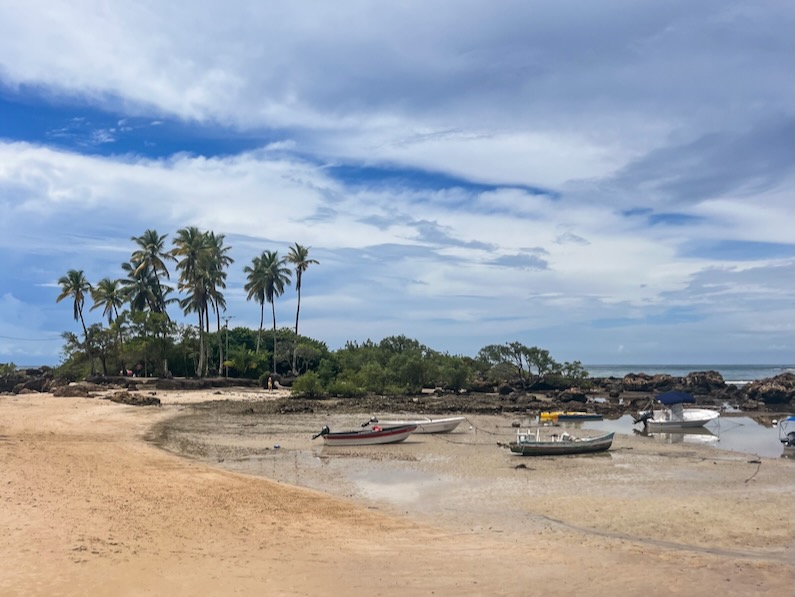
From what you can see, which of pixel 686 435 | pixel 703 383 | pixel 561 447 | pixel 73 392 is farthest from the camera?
pixel 703 383

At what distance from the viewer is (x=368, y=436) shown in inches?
1057

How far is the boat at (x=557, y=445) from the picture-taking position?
24.4m

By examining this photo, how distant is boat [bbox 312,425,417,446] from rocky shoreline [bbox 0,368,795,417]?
576 inches

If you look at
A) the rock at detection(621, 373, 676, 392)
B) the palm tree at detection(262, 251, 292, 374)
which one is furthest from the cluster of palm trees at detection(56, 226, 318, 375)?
the rock at detection(621, 373, 676, 392)

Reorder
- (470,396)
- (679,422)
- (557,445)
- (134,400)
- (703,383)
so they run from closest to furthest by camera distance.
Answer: (557,445), (679,422), (134,400), (470,396), (703,383)

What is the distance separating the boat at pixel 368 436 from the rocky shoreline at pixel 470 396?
48.0 ft

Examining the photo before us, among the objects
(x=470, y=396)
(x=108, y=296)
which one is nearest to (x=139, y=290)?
(x=108, y=296)

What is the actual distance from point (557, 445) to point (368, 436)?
8.01 metres

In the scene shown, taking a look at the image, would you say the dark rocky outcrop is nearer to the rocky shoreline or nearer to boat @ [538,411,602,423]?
the rocky shoreline

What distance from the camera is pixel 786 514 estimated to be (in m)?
15.1

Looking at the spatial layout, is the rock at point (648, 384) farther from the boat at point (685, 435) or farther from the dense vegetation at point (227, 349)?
the boat at point (685, 435)

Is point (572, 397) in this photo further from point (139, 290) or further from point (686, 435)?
point (139, 290)

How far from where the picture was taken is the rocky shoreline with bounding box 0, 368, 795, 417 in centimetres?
4424

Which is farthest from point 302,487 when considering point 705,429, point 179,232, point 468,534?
point 179,232
